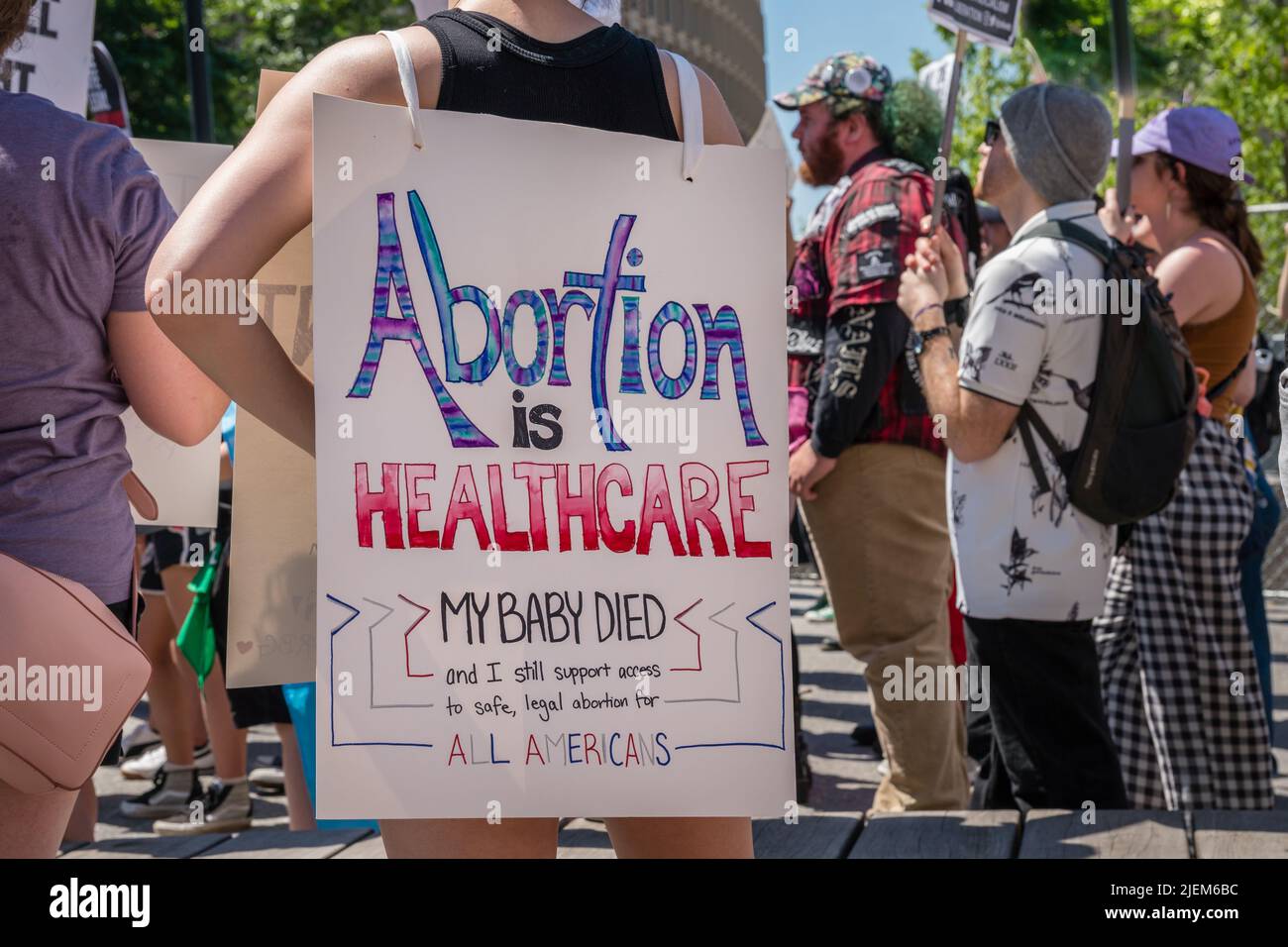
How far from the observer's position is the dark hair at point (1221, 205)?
4387 millimetres

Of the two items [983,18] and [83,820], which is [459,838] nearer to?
[83,820]

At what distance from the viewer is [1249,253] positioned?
14.5 ft

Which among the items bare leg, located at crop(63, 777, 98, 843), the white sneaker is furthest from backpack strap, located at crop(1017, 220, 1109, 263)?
the white sneaker

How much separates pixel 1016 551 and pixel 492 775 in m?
1.89

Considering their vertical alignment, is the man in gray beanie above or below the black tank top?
below

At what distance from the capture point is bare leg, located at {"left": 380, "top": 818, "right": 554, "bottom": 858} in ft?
6.01

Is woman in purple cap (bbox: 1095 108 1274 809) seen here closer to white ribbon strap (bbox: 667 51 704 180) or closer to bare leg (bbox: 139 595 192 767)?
white ribbon strap (bbox: 667 51 704 180)

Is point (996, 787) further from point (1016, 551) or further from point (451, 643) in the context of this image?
point (451, 643)

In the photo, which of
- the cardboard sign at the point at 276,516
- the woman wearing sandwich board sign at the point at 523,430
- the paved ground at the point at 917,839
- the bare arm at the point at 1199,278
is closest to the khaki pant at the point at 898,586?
the paved ground at the point at 917,839

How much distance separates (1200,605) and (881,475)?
3.06 feet

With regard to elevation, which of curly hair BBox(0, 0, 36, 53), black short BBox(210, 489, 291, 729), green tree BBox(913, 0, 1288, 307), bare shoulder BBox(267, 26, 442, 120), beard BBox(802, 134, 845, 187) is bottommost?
black short BBox(210, 489, 291, 729)

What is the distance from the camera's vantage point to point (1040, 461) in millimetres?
3367

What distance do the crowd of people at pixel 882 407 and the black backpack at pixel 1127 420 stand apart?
0.02 metres

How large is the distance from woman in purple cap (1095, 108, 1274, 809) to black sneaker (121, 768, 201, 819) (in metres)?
3.04
